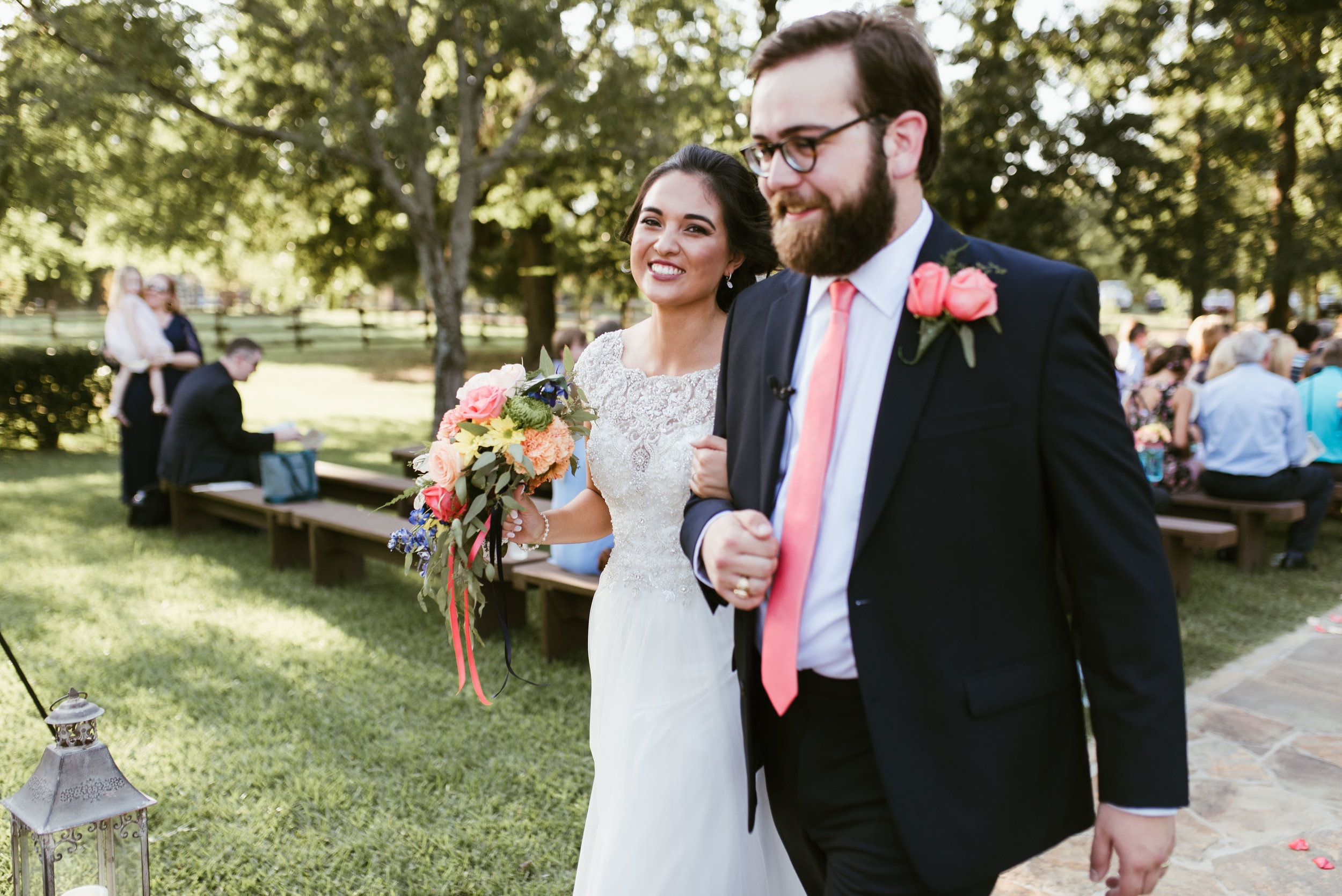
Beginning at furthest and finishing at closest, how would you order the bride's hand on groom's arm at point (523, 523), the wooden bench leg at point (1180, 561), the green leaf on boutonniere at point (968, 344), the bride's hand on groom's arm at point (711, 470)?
the wooden bench leg at point (1180, 561)
the bride's hand on groom's arm at point (523, 523)
the bride's hand on groom's arm at point (711, 470)
the green leaf on boutonniere at point (968, 344)

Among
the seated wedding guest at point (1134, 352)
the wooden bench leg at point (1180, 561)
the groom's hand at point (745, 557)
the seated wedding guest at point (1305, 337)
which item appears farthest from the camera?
the seated wedding guest at point (1134, 352)

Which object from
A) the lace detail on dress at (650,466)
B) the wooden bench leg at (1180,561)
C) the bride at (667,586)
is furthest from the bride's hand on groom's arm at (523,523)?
the wooden bench leg at (1180,561)

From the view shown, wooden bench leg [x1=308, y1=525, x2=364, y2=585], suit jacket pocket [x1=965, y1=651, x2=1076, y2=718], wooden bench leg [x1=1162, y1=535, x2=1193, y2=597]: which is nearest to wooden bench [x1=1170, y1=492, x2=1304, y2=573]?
wooden bench leg [x1=1162, y1=535, x2=1193, y2=597]

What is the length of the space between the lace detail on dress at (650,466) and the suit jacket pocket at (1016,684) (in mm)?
1180

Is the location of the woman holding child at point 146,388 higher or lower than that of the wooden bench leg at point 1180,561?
higher

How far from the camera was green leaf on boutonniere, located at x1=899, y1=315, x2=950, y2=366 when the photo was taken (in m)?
1.61

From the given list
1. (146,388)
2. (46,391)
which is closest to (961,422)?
(146,388)

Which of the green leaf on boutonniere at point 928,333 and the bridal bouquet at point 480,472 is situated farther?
the bridal bouquet at point 480,472

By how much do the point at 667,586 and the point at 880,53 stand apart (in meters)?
1.60

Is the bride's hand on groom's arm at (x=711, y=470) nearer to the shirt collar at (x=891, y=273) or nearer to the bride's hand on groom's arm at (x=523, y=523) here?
the shirt collar at (x=891, y=273)

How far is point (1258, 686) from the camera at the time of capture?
564cm

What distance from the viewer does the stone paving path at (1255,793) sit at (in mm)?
3645

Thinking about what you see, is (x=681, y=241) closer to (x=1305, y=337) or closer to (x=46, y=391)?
(x=1305, y=337)

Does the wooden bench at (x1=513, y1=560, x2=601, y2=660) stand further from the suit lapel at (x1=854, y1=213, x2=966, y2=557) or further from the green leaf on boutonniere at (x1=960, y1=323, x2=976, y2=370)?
the green leaf on boutonniere at (x1=960, y1=323, x2=976, y2=370)
